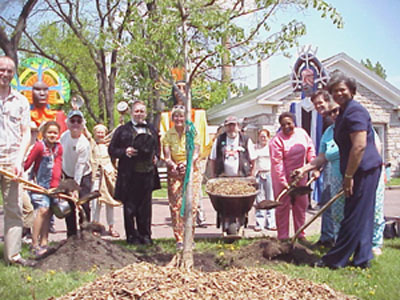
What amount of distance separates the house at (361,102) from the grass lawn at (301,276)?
42.2 feet

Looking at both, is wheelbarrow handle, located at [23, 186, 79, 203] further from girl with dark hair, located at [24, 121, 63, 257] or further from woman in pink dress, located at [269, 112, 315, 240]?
woman in pink dress, located at [269, 112, 315, 240]

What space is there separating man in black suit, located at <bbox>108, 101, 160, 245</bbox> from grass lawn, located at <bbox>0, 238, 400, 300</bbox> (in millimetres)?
1875

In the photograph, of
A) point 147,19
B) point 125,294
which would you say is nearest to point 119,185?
point 147,19

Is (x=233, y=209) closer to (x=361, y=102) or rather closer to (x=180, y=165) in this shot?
(x=180, y=165)

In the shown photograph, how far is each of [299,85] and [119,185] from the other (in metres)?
4.96

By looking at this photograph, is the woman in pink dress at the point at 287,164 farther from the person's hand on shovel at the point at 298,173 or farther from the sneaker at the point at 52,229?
the sneaker at the point at 52,229

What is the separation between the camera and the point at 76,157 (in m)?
6.33

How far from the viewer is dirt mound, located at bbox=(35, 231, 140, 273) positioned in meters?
4.77

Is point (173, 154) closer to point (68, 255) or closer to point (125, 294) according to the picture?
point (68, 255)

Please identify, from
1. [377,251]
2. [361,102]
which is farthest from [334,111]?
[361,102]

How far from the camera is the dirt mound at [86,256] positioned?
477 cm

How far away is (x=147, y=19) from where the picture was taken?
4402 millimetres

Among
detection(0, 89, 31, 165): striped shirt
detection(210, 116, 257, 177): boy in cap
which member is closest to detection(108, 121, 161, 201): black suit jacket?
detection(210, 116, 257, 177): boy in cap

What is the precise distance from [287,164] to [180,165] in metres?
1.55
